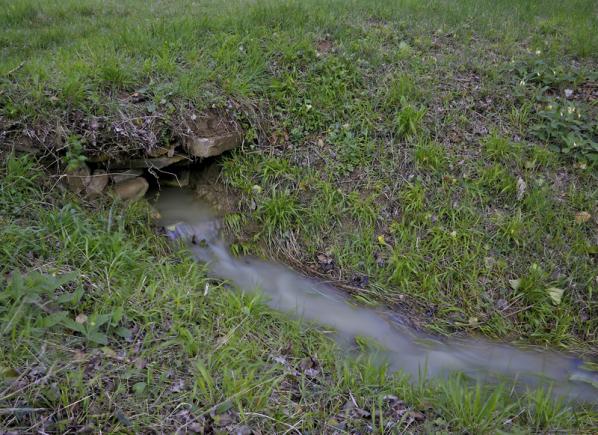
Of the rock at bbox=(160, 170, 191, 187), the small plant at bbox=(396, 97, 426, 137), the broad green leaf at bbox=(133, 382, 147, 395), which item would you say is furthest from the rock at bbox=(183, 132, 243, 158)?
the broad green leaf at bbox=(133, 382, 147, 395)

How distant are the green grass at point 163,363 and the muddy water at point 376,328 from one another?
1.00ft

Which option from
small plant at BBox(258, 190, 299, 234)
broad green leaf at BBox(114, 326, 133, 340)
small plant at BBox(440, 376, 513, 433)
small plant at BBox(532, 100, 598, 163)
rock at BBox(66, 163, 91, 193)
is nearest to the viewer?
small plant at BBox(440, 376, 513, 433)

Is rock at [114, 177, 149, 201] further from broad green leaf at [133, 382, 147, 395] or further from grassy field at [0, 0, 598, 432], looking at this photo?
broad green leaf at [133, 382, 147, 395]

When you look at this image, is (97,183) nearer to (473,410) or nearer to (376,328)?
(376,328)

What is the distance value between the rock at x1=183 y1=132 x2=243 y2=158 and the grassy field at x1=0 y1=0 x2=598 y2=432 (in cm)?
17

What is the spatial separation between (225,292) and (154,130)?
167 cm

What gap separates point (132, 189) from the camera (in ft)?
14.2

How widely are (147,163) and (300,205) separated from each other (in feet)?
4.77

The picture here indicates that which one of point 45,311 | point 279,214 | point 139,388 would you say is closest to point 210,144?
point 279,214

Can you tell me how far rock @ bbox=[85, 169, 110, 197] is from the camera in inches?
159

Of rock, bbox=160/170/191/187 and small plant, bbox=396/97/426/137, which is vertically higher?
small plant, bbox=396/97/426/137

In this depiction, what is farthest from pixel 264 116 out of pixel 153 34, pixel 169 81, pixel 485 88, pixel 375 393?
pixel 375 393

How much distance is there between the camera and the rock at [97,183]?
403 cm

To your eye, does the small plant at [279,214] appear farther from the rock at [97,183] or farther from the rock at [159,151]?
the rock at [97,183]
